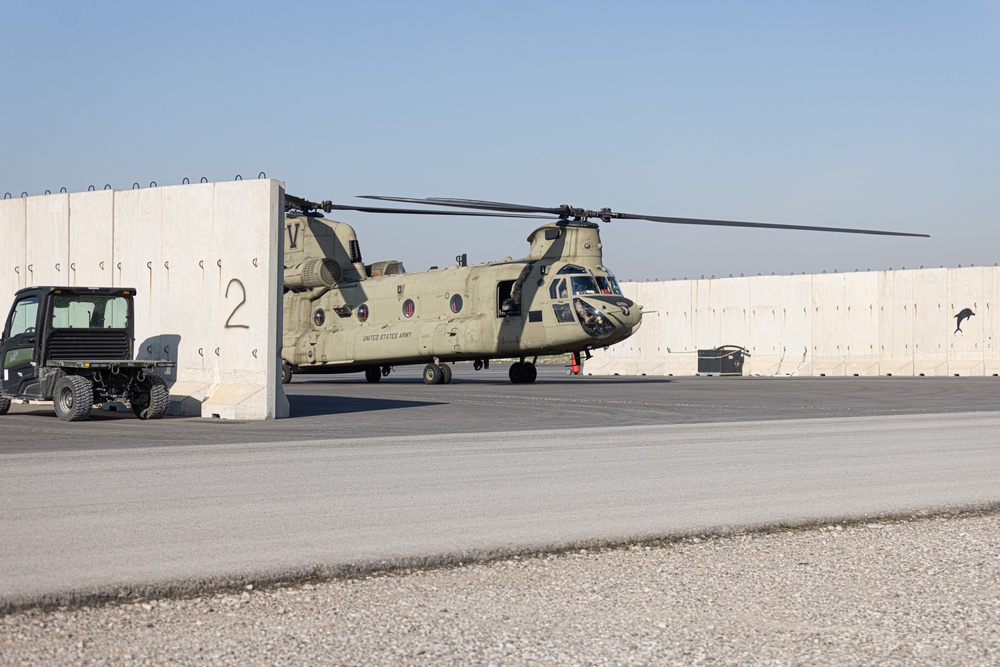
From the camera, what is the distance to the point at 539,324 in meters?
29.5

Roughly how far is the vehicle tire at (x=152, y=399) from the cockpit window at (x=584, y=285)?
1391 centimetres

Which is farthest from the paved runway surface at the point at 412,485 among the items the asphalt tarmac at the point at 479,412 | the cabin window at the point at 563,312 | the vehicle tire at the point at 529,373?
the vehicle tire at the point at 529,373

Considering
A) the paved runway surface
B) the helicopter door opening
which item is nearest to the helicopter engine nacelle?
the helicopter door opening

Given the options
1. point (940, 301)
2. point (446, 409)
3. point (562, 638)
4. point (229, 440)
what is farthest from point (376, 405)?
point (940, 301)

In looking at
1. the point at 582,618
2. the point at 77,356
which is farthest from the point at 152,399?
the point at 582,618

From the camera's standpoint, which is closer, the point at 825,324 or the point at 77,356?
the point at 77,356

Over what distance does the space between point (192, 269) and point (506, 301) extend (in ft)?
41.2

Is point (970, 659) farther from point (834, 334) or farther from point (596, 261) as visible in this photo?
point (834, 334)

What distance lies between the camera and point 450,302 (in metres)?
31.3

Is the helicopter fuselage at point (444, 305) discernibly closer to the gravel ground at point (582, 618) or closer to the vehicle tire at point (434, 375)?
the vehicle tire at point (434, 375)

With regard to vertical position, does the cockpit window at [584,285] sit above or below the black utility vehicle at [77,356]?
above

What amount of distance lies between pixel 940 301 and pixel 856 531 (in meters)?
42.8

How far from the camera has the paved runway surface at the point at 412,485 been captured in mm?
6062

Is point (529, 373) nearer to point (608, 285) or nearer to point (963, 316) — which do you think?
point (608, 285)
